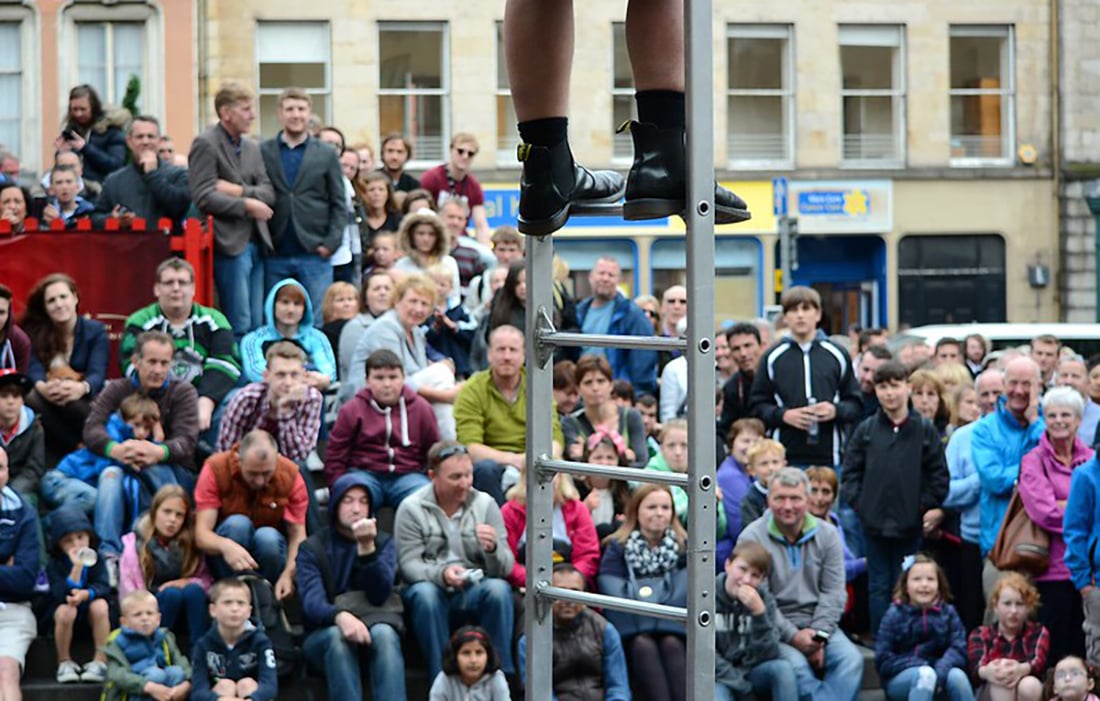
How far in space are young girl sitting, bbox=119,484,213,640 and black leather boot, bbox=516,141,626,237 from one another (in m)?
4.84

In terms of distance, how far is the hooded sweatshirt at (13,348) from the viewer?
396 inches

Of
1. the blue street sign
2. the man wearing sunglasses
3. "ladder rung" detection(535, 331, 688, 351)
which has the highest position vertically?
the blue street sign

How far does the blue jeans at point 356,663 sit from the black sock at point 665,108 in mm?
4989

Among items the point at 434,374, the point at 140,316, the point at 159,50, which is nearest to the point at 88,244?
the point at 140,316

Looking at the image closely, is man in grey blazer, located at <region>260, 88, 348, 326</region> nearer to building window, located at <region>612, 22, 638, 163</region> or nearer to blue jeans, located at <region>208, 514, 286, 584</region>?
blue jeans, located at <region>208, 514, 286, 584</region>

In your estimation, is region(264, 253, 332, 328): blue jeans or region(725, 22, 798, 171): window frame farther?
region(725, 22, 798, 171): window frame

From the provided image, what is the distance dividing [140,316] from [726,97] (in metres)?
19.7

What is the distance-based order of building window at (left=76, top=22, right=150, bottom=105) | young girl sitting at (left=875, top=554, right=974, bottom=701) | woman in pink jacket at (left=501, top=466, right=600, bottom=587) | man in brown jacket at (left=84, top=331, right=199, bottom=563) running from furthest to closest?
building window at (left=76, top=22, right=150, bottom=105), young girl sitting at (left=875, top=554, right=974, bottom=701), man in brown jacket at (left=84, top=331, right=199, bottom=563), woman in pink jacket at (left=501, top=466, right=600, bottom=587)

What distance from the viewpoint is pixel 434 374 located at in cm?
1055

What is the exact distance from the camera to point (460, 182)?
1478cm

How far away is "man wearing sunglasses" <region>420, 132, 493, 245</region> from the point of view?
14383 mm

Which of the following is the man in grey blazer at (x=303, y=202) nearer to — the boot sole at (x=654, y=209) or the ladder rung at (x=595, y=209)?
the ladder rung at (x=595, y=209)

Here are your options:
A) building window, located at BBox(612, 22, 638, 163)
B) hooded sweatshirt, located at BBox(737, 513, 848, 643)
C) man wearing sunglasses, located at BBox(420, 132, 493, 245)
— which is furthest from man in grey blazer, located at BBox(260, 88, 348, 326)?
building window, located at BBox(612, 22, 638, 163)

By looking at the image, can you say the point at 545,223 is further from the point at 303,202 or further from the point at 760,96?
the point at 760,96
